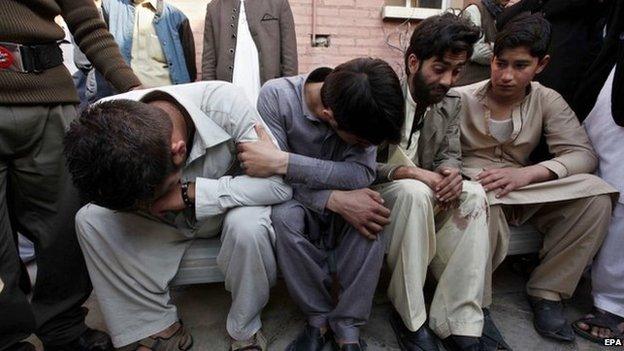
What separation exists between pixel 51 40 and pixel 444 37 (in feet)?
5.36

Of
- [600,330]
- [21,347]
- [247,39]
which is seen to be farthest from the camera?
[247,39]

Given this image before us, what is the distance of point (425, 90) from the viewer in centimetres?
184

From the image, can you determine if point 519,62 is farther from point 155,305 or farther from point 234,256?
point 155,305

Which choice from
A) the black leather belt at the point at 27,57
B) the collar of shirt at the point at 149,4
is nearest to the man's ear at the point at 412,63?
the black leather belt at the point at 27,57

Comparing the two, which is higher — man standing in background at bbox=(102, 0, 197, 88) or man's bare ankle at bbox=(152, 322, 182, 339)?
man standing in background at bbox=(102, 0, 197, 88)

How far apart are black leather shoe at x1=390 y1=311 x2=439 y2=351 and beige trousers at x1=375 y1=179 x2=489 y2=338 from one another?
0.04 m

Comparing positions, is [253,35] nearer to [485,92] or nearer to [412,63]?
[412,63]

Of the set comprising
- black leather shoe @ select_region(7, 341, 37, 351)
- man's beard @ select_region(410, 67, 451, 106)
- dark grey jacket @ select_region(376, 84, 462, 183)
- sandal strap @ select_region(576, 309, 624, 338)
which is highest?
man's beard @ select_region(410, 67, 451, 106)

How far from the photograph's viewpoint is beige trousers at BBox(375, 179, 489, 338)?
5.05 feet

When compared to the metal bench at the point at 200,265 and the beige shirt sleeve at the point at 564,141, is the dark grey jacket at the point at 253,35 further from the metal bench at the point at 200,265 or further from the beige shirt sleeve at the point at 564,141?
the beige shirt sleeve at the point at 564,141

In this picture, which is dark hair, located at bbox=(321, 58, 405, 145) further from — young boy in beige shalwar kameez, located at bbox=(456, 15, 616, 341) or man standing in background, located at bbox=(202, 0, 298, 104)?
man standing in background, located at bbox=(202, 0, 298, 104)

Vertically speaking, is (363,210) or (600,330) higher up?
(363,210)

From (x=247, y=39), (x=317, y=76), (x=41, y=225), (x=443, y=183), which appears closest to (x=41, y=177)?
(x=41, y=225)

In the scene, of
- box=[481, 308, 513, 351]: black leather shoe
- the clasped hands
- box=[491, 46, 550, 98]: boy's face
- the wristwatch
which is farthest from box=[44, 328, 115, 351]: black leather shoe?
box=[491, 46, 550, 98]: boy's face
